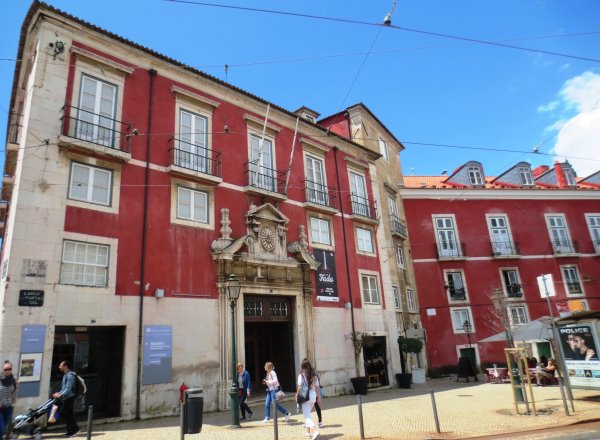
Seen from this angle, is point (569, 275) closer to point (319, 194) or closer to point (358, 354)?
point (358, 354)

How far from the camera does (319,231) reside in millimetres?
19266

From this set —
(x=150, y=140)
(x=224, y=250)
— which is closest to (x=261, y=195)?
(x=224, y=250)

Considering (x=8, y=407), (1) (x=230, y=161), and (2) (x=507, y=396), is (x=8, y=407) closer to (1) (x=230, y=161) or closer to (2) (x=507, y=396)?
(1) (x=230, y=161)

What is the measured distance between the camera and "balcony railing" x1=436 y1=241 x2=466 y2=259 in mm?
26712

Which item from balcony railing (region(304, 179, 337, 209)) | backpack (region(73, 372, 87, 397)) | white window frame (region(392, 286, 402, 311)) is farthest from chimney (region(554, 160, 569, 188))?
backpack (region(73, 372, 87, 397))

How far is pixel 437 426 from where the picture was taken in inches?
352

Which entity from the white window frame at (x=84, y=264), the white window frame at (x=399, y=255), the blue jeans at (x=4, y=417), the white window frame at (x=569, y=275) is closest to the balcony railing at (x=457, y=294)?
the white window frame at (x=399, y=255)

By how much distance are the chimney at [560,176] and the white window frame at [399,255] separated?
15.4 meters

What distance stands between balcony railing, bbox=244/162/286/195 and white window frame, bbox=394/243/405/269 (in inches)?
353

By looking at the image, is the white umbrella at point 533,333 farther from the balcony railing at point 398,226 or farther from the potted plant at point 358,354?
the balcony railing at point 398,226

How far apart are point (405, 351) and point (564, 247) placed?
15504 mm

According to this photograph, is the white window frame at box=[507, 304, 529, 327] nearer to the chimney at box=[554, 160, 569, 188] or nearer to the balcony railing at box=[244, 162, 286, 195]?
the chimney at box=[554, 160, 569, 188]

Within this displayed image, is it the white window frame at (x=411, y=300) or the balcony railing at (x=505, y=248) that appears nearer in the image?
the white window frame at (x=411, y=300)

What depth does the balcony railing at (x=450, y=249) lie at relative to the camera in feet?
87.6
